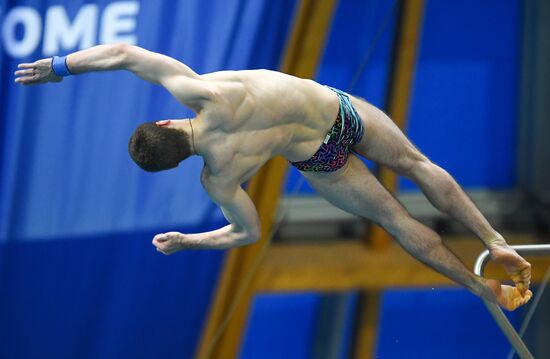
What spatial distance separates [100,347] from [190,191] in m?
1.04

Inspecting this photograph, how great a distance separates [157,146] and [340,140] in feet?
2.36

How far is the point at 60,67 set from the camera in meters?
3.86

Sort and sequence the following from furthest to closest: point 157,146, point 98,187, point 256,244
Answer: point 256,244 → point 98,187 → point 157,146

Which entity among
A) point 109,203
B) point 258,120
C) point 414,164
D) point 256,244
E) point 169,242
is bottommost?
point 256,244

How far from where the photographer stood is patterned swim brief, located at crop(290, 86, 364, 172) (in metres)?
4.04

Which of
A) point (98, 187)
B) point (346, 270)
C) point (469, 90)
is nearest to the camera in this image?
point (98, 187)

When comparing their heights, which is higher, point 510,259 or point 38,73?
point 38,73

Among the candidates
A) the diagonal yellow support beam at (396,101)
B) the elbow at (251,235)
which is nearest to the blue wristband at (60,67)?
the elbow at (251,235)

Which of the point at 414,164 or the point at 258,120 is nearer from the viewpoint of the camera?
the point at 258,120

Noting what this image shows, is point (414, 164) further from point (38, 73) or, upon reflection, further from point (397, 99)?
point (397, 99)

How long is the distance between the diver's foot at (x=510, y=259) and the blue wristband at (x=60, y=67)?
1.72m

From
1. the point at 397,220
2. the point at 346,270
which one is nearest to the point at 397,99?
the point at 346,270

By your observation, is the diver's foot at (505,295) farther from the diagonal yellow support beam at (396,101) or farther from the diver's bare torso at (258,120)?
the diagonal yellow support beam at (396,101)

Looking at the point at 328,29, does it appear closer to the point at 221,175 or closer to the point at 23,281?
the point at 23,281
